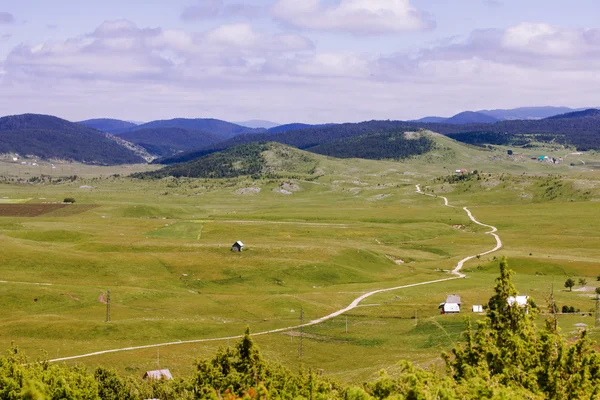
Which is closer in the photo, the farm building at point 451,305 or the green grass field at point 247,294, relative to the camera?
the green grass field at point 247,294

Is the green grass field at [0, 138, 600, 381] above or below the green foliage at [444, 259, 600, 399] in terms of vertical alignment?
below

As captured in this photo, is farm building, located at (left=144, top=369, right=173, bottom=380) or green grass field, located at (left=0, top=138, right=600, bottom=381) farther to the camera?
green grass field, located at (left=0, top=138, right=600, bottom=381)

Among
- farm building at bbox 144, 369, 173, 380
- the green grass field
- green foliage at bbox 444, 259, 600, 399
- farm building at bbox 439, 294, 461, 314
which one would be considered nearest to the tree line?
green foliage at bbox 444, 259, 600, 399

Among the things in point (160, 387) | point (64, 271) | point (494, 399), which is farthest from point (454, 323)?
point (64, 271)

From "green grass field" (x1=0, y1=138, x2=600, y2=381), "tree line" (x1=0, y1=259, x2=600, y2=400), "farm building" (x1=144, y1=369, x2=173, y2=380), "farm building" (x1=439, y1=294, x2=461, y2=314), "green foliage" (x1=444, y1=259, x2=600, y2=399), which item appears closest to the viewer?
"tree line" (x1=0, y1=259, x2=600, y2=400)

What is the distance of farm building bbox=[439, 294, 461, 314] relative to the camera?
407ft

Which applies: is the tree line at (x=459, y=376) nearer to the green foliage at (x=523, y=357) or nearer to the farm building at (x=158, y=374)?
the green foliage at (x=523, y=357)

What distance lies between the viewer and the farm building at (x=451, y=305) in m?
124

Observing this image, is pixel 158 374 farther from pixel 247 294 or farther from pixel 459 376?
pixel 247 294

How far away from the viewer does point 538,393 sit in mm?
47188

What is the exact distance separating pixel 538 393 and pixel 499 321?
895 centimetres

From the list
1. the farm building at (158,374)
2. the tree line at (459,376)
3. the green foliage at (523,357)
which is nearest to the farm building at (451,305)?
the farm building at (158,374)

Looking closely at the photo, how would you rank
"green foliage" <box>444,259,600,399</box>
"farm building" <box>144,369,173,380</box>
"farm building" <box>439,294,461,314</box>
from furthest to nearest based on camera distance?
"farm building" <box>439,294,461,314</box>, "farm building" <box>144,369,173,380</box>, "green foliage" <box>444,259,600,399</box>

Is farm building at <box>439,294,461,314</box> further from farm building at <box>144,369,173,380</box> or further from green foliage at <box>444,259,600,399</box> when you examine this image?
green foliage at <box>444,259,600,399</box>
